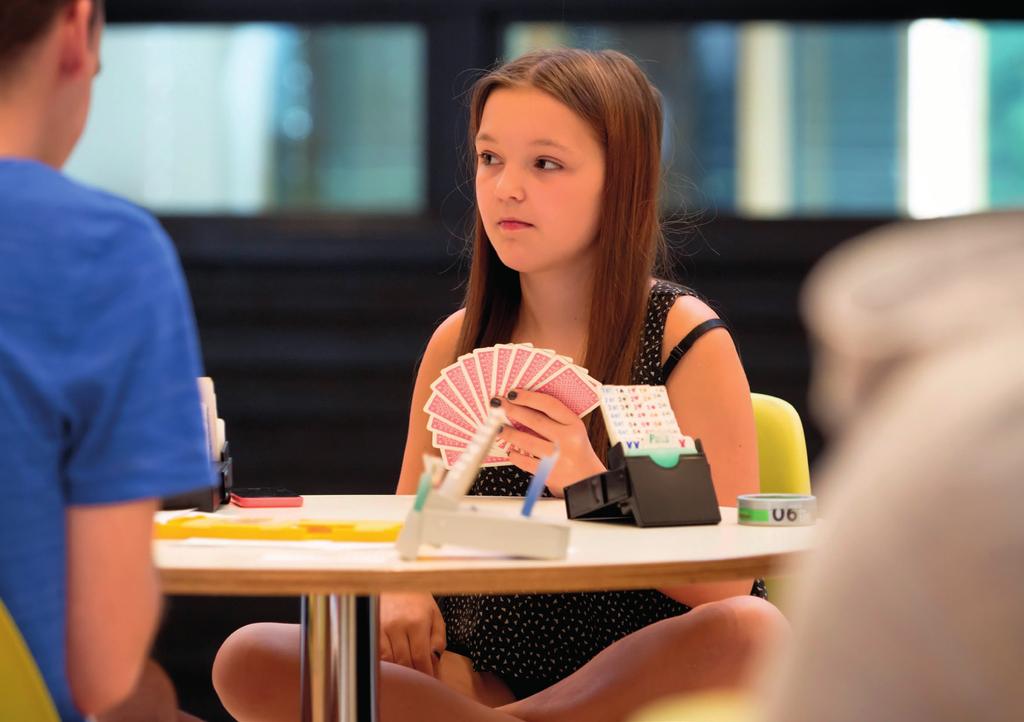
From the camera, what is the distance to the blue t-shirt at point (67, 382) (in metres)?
1.08

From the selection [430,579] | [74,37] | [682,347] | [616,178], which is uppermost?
[74,37]

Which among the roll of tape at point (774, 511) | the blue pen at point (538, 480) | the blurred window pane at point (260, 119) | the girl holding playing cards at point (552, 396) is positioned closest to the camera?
the blue pen at point (538, 480)

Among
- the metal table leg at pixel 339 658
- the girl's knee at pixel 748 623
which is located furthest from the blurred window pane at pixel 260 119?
the metal table leg at pixel 339 658

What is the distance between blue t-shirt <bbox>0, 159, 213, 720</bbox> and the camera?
1.08 m

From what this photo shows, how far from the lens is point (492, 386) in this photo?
7.02 feet

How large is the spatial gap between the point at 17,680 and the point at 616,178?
1.58 metres

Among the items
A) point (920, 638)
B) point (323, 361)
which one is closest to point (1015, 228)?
point (920, 638)

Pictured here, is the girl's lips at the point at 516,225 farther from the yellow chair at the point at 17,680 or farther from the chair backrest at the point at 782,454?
the yellow chair at the point at 17,680

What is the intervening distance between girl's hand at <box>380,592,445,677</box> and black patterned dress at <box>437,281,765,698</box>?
131 millimetres

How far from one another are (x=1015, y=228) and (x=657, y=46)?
4.40 metres

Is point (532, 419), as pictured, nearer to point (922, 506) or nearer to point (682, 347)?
point (682, 347)

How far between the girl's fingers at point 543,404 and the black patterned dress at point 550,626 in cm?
25

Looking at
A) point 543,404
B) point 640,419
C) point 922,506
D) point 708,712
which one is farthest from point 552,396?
point 922,506

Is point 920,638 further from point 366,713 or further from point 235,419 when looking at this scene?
point 235,419
